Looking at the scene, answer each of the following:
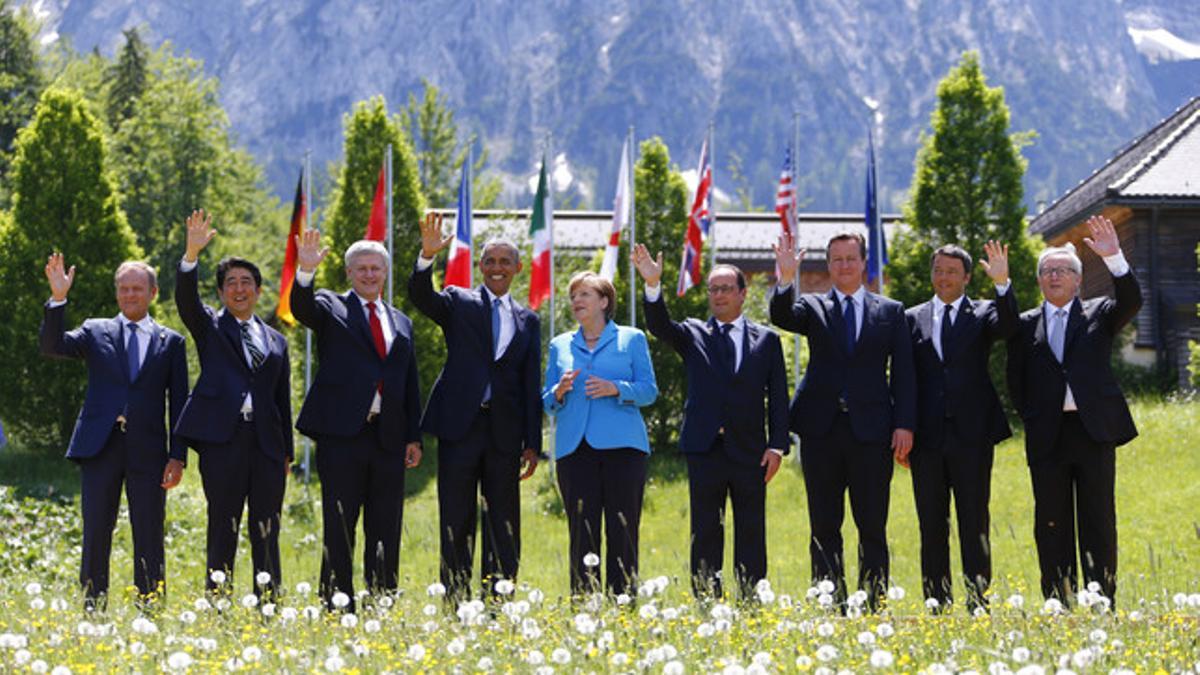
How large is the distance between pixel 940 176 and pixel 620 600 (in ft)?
64.3

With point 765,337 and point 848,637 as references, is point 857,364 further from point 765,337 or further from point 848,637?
point 848,637

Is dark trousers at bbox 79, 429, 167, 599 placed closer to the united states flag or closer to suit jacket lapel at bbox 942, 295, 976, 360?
suit jacket lapel at bbox 942, 295, 976, 360

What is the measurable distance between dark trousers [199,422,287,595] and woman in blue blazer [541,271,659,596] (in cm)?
172

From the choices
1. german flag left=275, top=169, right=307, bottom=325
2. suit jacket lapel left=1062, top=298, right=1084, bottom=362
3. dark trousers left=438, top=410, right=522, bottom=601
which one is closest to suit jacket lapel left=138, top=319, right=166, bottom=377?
dark trousers left=438, top=410, right=522, bottom=601

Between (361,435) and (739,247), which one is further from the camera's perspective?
(739,247)

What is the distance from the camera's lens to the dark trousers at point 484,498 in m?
8.57

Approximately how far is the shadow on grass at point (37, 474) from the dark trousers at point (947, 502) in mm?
13609

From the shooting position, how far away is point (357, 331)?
8.59 metres

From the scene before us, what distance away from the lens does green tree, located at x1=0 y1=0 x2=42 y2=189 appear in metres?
38.5

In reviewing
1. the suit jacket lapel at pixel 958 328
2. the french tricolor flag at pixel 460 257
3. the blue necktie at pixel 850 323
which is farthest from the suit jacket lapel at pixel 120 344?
the french tricolor flag at pixel 460 257

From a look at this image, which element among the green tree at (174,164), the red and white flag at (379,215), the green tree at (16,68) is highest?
the green tree at (16,68)

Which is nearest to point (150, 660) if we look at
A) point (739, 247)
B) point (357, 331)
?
point (357, 331)

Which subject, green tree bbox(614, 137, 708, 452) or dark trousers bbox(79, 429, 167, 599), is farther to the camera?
green tree bbox(614, 137, 708, 452)

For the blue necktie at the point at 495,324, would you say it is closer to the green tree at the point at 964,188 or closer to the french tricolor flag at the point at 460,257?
the french tricolor flag at the point at 460,257
